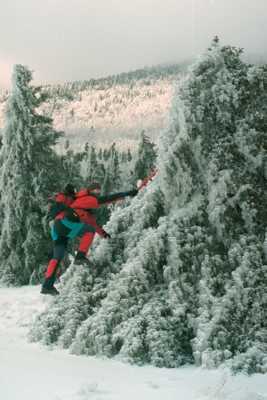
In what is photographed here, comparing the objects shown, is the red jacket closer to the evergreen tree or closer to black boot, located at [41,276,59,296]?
black boot, located at [41,276,59,296]

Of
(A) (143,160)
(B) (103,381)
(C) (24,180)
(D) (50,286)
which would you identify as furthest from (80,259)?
(A) (143,160)

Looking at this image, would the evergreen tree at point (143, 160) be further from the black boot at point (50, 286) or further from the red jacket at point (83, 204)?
the black boot at point (50, 286)

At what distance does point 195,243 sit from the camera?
8586mm

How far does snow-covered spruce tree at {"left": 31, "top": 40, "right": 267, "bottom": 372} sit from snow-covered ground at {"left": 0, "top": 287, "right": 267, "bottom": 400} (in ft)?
1.37

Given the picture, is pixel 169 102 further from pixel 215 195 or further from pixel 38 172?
pixel 38 172

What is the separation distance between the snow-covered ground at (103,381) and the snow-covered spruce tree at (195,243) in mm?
417

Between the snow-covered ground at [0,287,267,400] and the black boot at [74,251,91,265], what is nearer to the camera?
the snow-covered ground at [0,287,267,400]

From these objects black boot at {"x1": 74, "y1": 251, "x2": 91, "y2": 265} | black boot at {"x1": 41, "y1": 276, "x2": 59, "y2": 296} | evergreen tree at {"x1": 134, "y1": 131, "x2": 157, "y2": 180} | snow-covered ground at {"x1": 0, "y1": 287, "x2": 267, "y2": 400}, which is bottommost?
evergreen tree at {"x1": 134, "y1": 131, "x2": 157, "y2": 180}

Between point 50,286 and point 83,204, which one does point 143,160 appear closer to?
point 83,204

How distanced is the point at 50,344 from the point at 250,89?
Answer: 452 centimetres

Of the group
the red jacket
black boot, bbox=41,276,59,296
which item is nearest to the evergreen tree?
the red jacket

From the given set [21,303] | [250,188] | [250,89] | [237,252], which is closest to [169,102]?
[250,89]

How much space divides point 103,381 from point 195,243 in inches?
96.3

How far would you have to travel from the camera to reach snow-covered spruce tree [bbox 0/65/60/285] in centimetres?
2669
